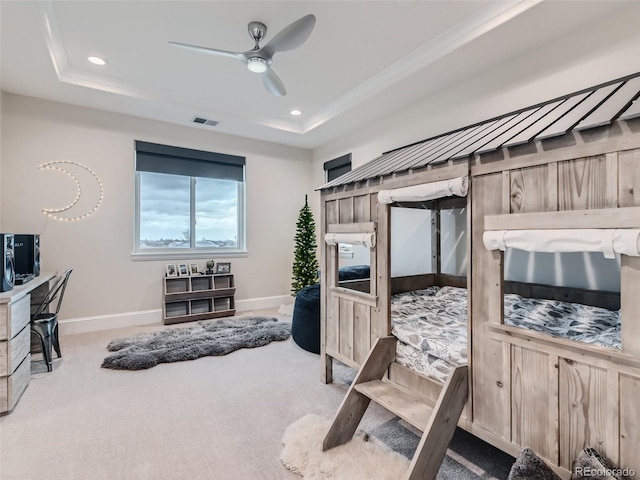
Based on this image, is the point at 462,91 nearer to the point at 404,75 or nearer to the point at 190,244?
the point at 404,75

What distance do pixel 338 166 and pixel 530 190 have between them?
157 inches

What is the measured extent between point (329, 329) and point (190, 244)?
3.14 metres

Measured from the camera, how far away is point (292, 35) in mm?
2250

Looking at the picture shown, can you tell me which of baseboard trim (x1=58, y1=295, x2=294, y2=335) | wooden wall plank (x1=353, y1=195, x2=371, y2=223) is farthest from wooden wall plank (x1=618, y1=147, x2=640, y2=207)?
baseboard trim (x1=58, y1=295, x2=294, y2=335)

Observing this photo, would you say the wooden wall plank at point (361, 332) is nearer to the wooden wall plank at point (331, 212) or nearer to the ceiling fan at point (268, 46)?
the wooden wall plank at point (331, 212)

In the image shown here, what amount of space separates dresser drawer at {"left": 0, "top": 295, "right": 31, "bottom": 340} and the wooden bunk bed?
2366 millimetres

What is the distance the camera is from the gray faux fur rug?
10.2ft

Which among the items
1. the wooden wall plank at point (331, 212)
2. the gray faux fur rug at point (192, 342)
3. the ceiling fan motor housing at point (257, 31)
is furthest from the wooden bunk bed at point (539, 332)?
the gray faux fur rug at point (192, 342)

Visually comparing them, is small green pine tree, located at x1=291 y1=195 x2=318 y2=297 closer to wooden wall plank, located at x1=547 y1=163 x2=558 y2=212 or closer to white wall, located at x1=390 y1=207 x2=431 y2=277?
white wall, located at x1=390 y1=207 x2=431 y2=277

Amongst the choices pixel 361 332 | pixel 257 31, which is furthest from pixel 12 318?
pixel 257 31

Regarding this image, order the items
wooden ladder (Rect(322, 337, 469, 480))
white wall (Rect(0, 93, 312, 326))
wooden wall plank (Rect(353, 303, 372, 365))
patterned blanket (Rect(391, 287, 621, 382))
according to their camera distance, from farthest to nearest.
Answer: white wall (Rect(0, 93, 312, 326)), wooden wall plank (Rect(353, 303, 372, 365)), patterned blanket (Rect(391, 287, 621, 382)), wooden ladder (Rect(322, 337, 469, 480))

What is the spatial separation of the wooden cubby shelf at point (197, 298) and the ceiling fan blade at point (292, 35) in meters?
3.38

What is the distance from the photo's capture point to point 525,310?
89.7 inches

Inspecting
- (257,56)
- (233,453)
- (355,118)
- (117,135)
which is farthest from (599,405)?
(117,135)
